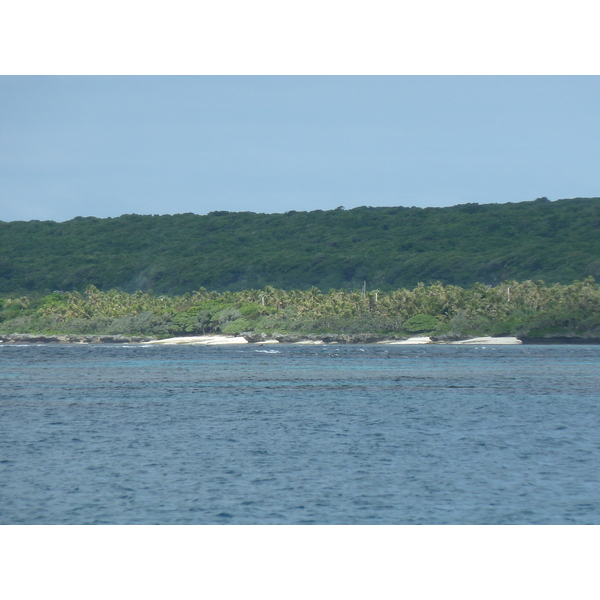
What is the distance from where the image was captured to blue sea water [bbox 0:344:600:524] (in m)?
22.1

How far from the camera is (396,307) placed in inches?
6752

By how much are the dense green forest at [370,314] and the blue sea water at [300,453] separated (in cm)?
9553

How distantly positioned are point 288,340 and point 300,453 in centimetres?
13686

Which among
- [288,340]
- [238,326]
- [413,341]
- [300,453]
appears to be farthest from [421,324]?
[300,453]

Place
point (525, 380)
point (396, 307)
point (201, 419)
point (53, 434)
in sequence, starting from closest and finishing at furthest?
1. point (53, 434)
2. point (201, 419)
3. point (525, 380)
4. point (396, 307)

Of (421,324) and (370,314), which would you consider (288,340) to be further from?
(421,324)

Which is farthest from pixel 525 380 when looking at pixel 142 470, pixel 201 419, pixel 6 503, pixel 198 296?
pixel 198 296

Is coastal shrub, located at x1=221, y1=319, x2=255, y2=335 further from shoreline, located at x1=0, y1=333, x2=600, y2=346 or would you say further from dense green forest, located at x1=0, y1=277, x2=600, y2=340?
shoreline, located at x1=0, y1=333, x2=600, y2=346

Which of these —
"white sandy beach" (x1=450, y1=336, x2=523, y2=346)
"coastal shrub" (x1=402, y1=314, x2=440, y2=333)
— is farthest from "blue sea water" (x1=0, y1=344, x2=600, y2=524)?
"coastal shrub" (x1=402, y1=314, x2=440, y2=333)

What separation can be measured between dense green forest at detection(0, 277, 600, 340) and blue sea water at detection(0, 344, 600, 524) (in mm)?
95534

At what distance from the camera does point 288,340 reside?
168m

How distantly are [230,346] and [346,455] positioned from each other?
133m

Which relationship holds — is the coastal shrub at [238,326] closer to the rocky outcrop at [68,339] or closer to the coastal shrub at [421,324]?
the rocky outcrop at [68,339]

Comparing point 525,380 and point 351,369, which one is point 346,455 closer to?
point 525,380
